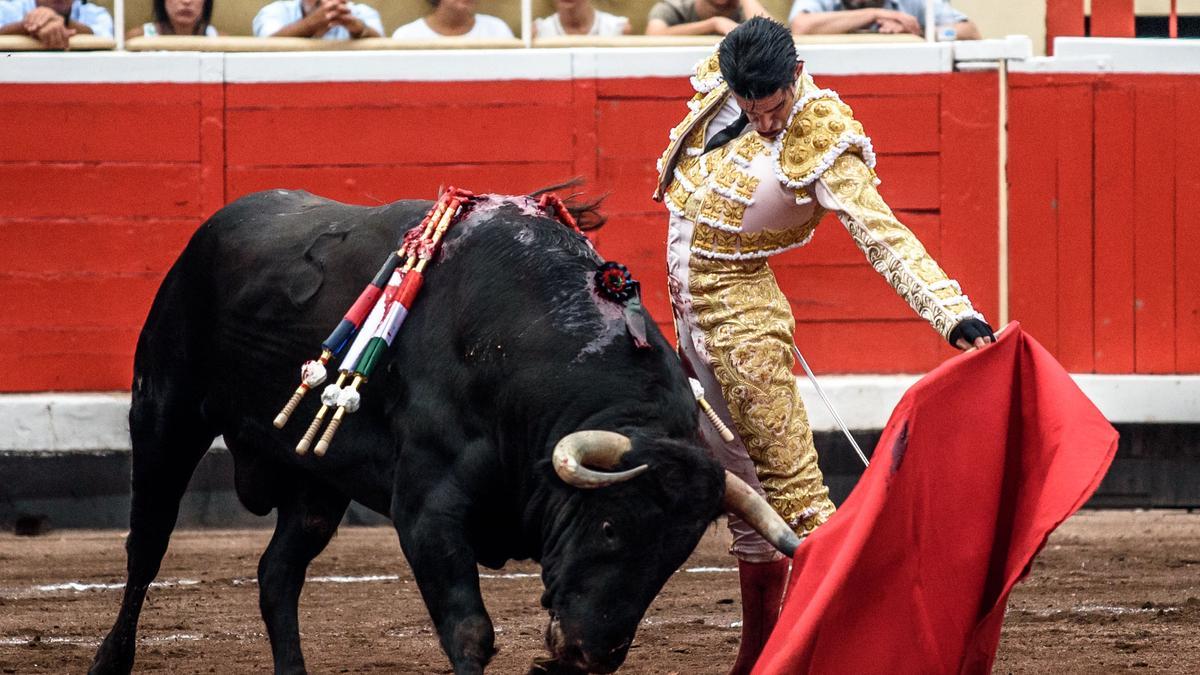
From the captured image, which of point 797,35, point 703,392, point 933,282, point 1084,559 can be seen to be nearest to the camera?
point 933,282

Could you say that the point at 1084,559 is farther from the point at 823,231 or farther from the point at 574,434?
the point at 574,434

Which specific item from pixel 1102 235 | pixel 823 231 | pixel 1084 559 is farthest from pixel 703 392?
pixel 1102 235

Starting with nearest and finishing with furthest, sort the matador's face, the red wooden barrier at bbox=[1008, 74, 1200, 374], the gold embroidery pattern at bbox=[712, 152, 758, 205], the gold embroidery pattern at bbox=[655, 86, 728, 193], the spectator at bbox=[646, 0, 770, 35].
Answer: the matador's face
the gold embroidery pattern at bbox=[712, 152, 758, 205]
the gold embroidery pattern at bbox=[655, 86, 728, 193]
the spectator at bbox=[646, 0, 770, 35]
the red wooden barrier at bbox=[1008, 74, 1200, 374]

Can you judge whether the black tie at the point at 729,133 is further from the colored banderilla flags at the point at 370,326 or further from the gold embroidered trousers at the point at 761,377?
the colored banderilla flags at the point at 370,326

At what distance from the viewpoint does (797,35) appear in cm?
681

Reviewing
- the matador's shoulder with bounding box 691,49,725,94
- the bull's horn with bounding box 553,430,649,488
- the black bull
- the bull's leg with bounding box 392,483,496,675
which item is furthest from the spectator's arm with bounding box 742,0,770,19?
the bull's horn with bounding box 553,430,649,488

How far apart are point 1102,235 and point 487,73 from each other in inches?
92.7

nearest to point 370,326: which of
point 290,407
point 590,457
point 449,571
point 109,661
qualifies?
point 290,407

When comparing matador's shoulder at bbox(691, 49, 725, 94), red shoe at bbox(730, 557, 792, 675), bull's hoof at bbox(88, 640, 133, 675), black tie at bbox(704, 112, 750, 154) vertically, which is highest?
matador's shoulder at bbox(691, 49, 725, 94)

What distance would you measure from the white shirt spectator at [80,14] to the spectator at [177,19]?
0.09 meters

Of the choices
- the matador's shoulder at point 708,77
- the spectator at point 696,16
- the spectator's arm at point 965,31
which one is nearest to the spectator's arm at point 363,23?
the spectator at point 696,16

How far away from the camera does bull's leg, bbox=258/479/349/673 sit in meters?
3.96

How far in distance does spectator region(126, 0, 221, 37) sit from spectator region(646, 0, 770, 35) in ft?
5.27

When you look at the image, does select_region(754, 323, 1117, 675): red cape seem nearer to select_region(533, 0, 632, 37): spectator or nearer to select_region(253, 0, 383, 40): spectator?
select_region(533, 0, 632, 37): spectator
